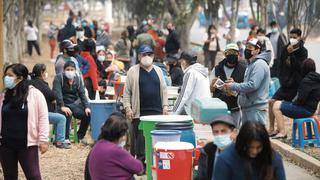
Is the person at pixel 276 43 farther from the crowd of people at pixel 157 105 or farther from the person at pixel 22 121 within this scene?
the person at pixel 22 121

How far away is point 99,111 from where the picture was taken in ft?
48.1

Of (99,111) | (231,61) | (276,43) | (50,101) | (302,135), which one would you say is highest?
(231,61)

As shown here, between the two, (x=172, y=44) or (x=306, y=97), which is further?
(x=172, y=44)

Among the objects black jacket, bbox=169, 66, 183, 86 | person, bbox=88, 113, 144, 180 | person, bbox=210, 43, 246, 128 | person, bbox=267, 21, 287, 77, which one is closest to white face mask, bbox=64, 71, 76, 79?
black jacket, bbox=169, 66, 183, 86

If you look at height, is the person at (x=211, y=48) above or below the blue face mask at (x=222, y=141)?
below

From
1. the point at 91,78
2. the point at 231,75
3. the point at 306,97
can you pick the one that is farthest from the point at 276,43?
the point at 231,75

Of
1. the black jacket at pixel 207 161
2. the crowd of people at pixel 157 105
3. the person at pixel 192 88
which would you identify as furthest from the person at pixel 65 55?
the black jacket at pixel 207 161

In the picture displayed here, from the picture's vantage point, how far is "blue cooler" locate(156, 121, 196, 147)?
32.8 ft

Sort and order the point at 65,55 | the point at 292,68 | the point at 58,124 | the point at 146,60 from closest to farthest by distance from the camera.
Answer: the point at 146,60, the point at 292,68, the point at 58,124, the point at 65,55

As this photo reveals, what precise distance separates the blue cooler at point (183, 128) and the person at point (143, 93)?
184 cm

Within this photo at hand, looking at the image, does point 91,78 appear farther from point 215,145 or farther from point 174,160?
point 215,145

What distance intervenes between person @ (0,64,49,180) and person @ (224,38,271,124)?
3.05 meters

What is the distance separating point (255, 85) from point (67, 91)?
14.0 feet

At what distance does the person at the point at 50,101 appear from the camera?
13.8 meters
